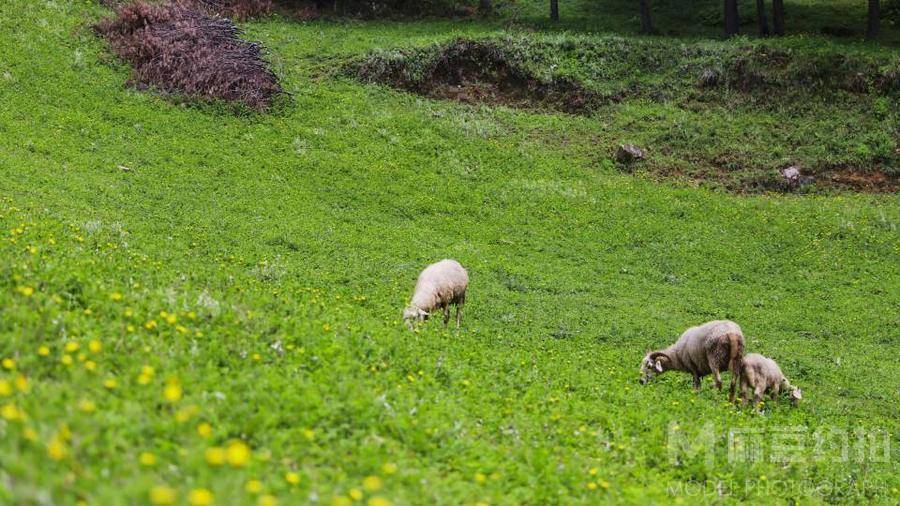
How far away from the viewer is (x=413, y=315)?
12.6 metres

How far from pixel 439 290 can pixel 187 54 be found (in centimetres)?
2278

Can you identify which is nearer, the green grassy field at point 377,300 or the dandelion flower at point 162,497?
the dandelion flower at point 162,497

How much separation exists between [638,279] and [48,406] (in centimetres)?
2040

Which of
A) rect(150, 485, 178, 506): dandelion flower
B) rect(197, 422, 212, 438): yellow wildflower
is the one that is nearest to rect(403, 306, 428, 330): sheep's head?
rect(197, 422, 212, 438): yellow wildflower

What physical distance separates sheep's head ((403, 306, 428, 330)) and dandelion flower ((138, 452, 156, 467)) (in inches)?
288

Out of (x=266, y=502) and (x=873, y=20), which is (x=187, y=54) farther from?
(x=873, y=20)

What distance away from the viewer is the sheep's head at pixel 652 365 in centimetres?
1348

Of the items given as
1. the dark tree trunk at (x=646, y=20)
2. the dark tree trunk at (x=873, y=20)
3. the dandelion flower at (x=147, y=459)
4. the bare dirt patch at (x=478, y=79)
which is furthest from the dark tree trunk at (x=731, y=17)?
the dandelion flower at (x=147, y=459)

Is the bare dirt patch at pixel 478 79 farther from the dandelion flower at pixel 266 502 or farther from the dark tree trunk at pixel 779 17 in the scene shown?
the dandelion flower at pixel 266 502

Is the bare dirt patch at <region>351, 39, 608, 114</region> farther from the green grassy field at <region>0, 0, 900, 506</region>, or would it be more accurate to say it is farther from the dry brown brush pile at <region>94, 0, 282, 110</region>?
the dry brown brush pile at <region>94, 0, 282, 110</region>

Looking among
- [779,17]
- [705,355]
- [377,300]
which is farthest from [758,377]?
[779,17]

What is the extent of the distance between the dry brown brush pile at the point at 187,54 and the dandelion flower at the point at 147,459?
2777 cm

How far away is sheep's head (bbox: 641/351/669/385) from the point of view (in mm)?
13481

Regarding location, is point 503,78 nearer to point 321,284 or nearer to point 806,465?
point 321,284
